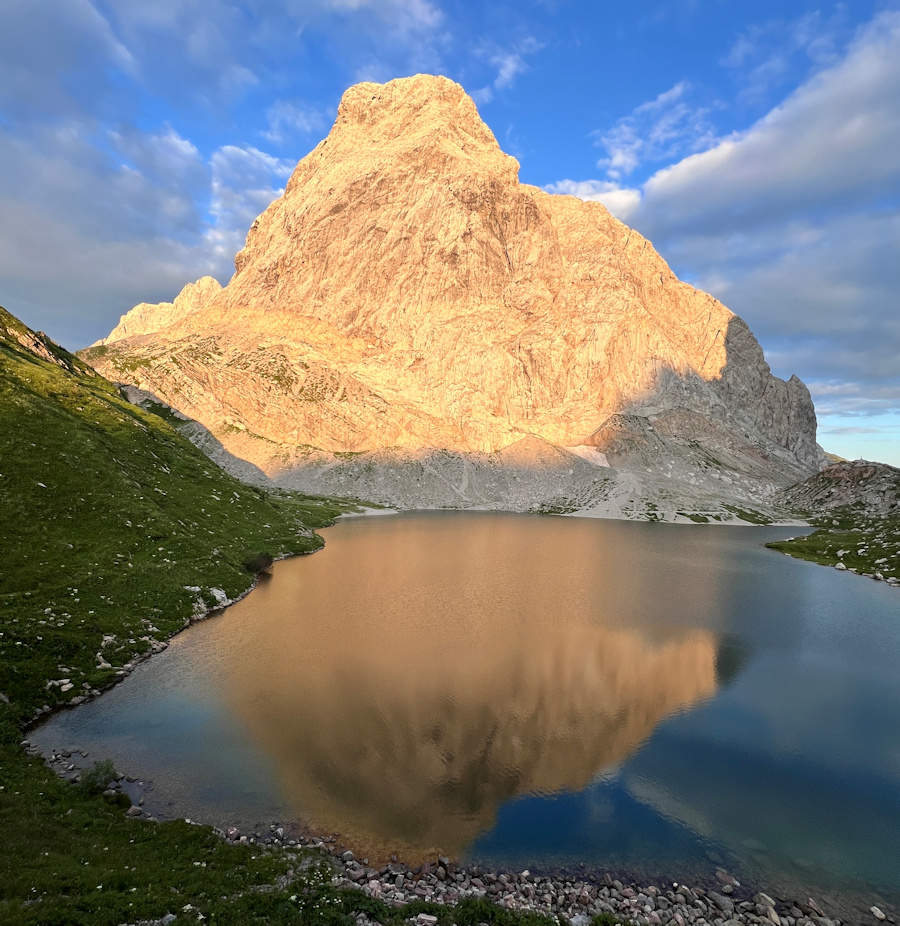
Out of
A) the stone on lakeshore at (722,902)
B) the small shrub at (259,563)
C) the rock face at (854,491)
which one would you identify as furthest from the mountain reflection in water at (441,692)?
the rock face at (854,491)

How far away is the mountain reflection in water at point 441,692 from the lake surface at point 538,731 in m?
0.15

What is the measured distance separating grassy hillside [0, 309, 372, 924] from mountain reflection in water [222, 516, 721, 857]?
5.14m

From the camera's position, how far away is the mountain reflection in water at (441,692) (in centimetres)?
1966

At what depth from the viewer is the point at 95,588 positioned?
110ft

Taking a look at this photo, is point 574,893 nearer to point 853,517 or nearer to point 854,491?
point 853,517

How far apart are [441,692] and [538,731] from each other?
6110 mm

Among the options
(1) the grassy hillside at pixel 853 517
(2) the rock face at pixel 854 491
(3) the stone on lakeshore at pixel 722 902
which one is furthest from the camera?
(2) the rock face at pixel 854 491

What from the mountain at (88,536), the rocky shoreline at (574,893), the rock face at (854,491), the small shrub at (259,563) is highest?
the rock face at (854,491)

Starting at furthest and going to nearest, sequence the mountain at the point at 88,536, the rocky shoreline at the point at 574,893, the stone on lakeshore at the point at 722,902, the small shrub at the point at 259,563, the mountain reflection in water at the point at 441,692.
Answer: the small shrub at the point at 259,563, the mountain at the point at 88,536, the mountain reflection in water at the point at 441,692, the stone on lakeshore at the point at 722,902, the rocky shoreline at the point at 574,893

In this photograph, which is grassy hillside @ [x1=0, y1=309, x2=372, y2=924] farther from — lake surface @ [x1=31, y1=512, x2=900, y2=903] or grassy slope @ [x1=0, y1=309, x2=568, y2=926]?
lake surface @ [x1=31, y1=512, x2=900, y2=903]

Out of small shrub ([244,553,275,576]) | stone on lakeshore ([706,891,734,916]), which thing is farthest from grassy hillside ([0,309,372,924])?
stone on lakeshore ([706,891,734,916])

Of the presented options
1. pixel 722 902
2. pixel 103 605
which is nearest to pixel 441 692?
pixel 722 902

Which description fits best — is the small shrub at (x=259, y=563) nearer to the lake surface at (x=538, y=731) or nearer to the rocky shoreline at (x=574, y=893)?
the lake surface at (x=538, y=731)

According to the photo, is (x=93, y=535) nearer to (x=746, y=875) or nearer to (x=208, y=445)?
(x=746, y=875)
